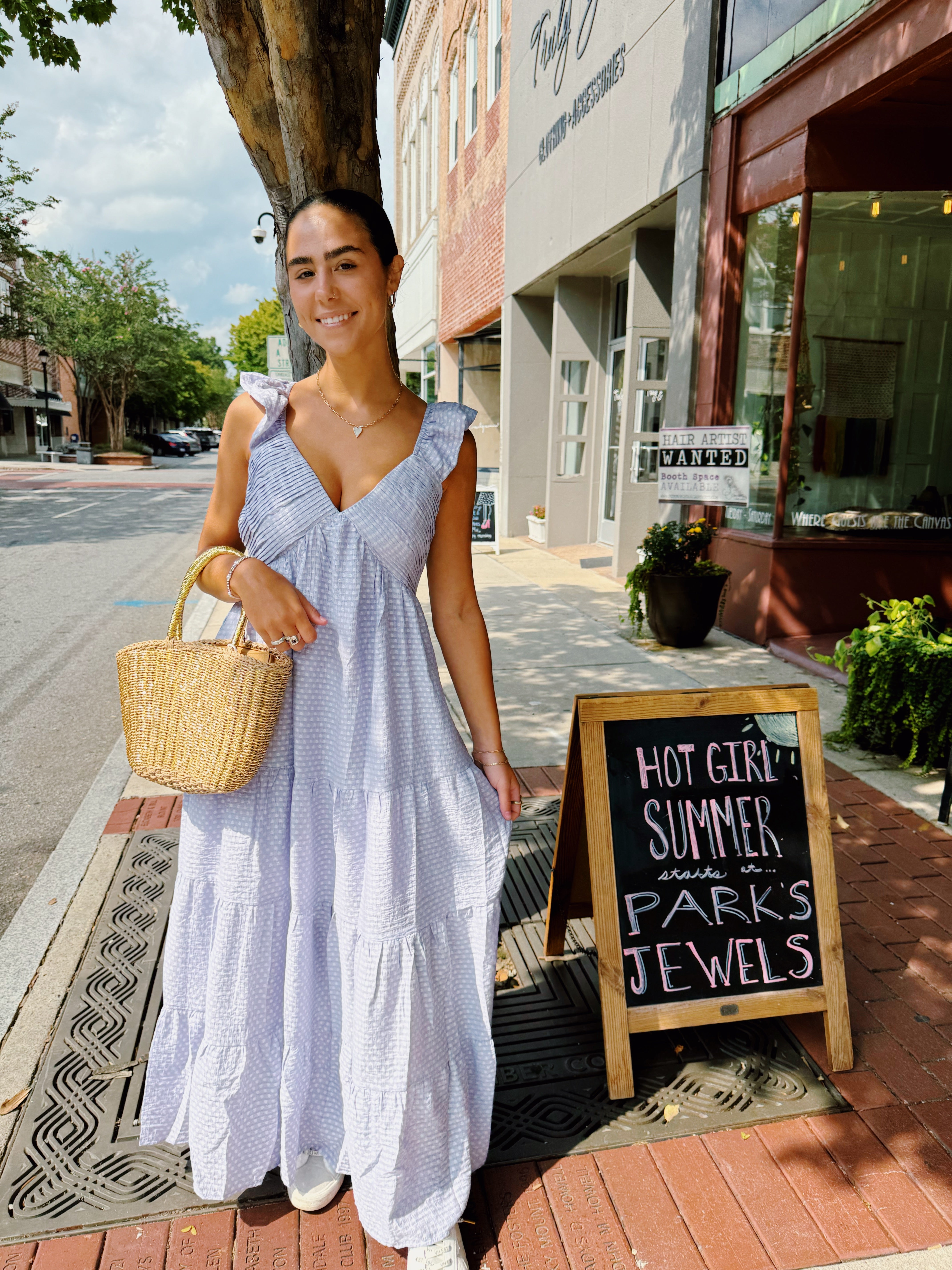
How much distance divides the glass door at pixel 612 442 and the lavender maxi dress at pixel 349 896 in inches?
409

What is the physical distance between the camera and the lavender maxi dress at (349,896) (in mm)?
1770

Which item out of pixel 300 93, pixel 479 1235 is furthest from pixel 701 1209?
pixel 300 93

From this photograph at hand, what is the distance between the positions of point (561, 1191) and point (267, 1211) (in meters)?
0.67

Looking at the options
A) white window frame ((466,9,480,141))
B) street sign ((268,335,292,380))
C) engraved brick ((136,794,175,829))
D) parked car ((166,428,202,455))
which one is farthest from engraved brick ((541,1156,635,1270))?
parked car ((166,428,202,455))

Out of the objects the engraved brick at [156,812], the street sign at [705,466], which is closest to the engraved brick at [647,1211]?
the engraved brick at [156,812]

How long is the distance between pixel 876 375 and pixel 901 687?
3781 millimetres

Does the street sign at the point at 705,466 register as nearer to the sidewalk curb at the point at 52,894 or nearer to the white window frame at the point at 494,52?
the sidewalk curb at the point at 52,894

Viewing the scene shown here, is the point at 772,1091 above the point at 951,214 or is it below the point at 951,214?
below

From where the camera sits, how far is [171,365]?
156 ft

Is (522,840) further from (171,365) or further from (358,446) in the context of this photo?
(171,365)

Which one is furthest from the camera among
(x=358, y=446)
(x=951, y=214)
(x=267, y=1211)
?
(x=951, y=214)

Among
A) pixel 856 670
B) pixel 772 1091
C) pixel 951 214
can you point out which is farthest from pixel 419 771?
pixel 951 214

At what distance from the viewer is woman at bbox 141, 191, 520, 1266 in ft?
5.77

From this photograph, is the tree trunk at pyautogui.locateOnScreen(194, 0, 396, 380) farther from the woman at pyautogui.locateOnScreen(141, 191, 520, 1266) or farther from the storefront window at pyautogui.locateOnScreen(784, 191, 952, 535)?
the storefront window at pyautogui.locateOnScreen(784, 191, 952, 535)
